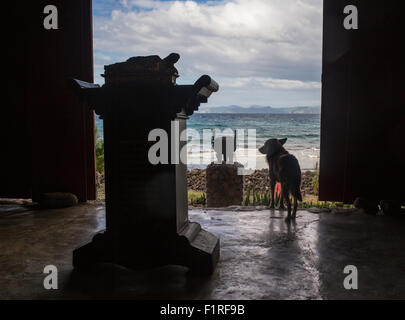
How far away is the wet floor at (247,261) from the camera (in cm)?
264

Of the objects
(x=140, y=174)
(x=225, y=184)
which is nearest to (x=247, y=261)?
(x=140, y=174)

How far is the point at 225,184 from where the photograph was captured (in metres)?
6.49

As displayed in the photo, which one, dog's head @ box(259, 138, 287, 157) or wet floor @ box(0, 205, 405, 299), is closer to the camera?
wet floor @ box(0, 205, 405, 299)

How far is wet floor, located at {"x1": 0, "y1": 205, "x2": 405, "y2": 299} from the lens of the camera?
2639mm

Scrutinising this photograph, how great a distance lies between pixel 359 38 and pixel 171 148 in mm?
3591

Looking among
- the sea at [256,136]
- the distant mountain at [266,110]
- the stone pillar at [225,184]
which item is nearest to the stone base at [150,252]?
the stone pillar at [225,184]

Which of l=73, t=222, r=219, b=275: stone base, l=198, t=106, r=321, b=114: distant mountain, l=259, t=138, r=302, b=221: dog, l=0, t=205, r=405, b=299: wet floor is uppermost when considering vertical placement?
l=198, t=106, r=321, b=114: distant mountain

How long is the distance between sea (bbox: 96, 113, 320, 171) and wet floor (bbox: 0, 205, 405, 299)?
366 inches

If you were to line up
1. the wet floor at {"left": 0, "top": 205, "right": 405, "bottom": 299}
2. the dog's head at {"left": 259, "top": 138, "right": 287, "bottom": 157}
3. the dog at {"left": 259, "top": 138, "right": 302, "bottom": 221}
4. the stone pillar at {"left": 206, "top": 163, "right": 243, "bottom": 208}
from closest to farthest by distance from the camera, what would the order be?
the wet floor at {"left": 0, "top": 205, "right": 405, "bottom": 299}
the dog at {"left": 259, "top": 138, "right": 302, "bottom": 221}
the dog's head at {"left": 259, "top": 138, "right": 287, "bottom": 157}
the stone pillar at {"left": 206, "top": 163, "right": 243, "bottom": 208}

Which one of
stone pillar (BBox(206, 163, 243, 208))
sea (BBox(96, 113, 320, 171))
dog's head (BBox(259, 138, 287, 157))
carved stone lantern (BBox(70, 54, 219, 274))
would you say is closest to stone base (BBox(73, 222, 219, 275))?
carved stone lantern (BBox(70, 54, 219, 274))

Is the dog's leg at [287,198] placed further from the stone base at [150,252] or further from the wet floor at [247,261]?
the stone base at [150,252]

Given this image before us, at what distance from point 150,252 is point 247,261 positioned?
2.76 ft

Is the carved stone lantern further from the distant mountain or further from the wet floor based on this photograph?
the distant mountain

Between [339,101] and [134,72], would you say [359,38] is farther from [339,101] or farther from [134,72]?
[134,72]
